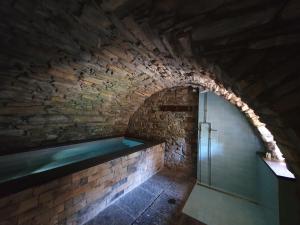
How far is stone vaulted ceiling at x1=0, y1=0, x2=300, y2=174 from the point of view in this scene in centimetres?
76

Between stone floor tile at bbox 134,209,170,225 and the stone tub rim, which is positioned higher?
the stone tub rim


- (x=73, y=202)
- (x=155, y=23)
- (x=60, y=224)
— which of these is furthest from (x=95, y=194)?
(x=155, y=23)

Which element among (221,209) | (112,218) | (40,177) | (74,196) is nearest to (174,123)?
(221,209)

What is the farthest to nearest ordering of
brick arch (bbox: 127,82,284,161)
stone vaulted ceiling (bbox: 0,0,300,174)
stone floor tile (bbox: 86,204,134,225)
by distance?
brick arch (bbox: 127,82,284,161) → stone floor tile (bbox: 86,204,134,225) → stone vaulted ceiling (bbox: 0,0,300,174)

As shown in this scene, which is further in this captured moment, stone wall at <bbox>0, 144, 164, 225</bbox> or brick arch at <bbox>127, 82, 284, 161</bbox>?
brick arch at <bbox>127, 82, 284, 161</bbox>

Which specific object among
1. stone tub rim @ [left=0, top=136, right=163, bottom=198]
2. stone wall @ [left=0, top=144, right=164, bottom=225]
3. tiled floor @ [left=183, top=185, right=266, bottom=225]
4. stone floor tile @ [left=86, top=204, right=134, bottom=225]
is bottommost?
stone floor tile @ [left=86, top=204, right=134, bottom=225]

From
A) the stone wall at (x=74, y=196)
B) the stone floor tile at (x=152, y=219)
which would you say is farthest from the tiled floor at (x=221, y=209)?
the stone wall at (x=74, y=196)

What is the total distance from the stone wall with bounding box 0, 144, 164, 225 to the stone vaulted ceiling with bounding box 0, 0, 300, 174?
4.05 ft

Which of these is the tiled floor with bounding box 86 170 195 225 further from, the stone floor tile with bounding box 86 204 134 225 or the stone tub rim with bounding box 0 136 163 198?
the stone tub rim with bounding box 0 136 163 198

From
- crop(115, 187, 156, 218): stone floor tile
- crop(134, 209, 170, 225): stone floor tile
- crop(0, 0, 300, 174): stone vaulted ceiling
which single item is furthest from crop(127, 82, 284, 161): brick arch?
crop(115, 187, 156, 218): stone floor tile

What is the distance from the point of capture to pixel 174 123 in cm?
391

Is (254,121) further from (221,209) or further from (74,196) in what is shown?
(74,196)

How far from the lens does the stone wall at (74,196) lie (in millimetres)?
1344

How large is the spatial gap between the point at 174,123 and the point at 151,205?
81.4 inches
